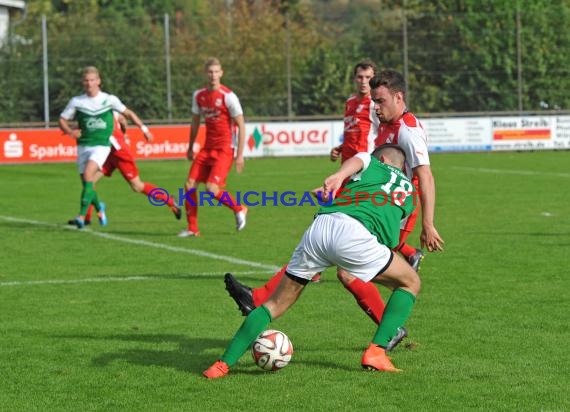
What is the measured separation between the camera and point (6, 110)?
31.7 m

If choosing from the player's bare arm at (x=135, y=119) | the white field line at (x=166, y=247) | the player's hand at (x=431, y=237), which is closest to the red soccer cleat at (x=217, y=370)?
the player's hand at (x=431, y=237)

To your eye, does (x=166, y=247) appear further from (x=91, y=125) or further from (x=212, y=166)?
(x=91, y=125)

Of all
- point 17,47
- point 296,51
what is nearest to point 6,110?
point 17,47

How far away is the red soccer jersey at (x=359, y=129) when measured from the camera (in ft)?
38.9

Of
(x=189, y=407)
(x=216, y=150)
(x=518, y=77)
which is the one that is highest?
(x=518, y=77)

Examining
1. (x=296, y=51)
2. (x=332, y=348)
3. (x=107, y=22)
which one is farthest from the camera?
(x=296, y=51)

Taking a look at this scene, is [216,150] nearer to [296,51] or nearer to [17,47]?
[17,47]

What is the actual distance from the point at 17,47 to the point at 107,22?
3.10m

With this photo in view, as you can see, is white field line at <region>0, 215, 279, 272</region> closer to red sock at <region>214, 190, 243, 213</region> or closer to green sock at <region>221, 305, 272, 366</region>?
red sock at <region>214, 190, 243, 213</region>

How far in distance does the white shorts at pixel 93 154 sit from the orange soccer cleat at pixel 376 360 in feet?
31.9

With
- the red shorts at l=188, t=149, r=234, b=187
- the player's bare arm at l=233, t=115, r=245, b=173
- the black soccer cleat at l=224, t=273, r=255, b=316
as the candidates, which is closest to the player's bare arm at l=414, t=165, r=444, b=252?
the black soccer cleat at l=224, t=273, r=255, b=316

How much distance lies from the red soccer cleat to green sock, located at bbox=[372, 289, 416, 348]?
0.90 m

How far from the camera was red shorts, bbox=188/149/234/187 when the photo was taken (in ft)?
48.8

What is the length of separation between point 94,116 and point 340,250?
393 inches
